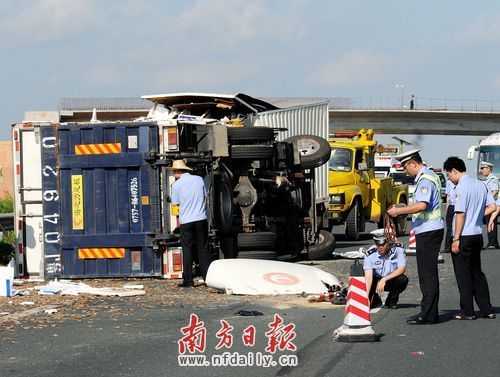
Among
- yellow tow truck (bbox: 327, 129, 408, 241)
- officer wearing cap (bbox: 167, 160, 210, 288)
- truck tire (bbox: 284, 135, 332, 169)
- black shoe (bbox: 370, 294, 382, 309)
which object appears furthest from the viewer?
yellow tow truck (bbox: 327, 129, 408, 241)

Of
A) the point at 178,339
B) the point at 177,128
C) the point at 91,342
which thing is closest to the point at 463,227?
the point at 178,339

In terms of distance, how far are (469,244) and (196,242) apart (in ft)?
15.9

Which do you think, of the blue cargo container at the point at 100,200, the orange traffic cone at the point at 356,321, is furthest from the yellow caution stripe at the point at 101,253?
the orange traffic cone at the point at 356,321

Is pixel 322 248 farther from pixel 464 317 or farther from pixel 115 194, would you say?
pixel 464 317

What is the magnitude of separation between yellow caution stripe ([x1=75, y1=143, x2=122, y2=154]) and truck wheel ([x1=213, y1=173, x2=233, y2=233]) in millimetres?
1714

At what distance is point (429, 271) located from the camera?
11289 millimetres

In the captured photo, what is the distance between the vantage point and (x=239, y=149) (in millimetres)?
17531

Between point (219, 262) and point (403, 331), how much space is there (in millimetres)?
4229

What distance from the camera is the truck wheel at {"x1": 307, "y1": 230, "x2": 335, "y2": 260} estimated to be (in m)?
20.1

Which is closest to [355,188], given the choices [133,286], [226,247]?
[226,247]

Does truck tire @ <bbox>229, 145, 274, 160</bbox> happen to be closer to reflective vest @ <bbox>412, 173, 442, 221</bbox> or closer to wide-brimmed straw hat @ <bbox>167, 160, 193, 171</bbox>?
wide-brimmed straw hat @ <bbox>167, 160, 193, 171</bbox>

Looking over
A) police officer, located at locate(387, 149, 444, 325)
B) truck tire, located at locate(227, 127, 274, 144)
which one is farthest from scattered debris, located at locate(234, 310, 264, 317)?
truck tire, located at locate(227, 127, 274, 144)

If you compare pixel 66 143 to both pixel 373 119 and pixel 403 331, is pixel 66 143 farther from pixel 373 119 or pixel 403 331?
pixel 373 119

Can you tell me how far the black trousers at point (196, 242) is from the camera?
50.0 feet
